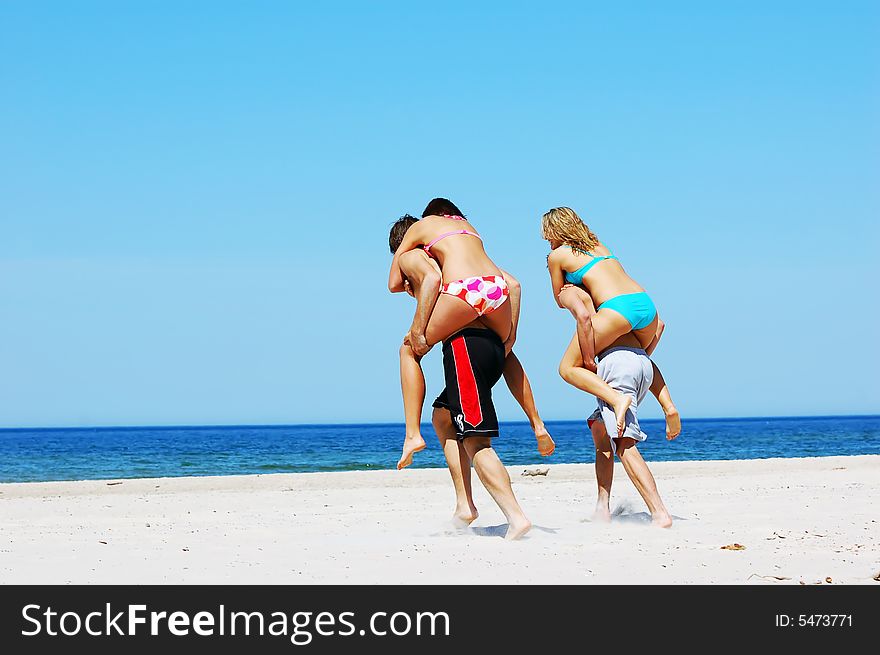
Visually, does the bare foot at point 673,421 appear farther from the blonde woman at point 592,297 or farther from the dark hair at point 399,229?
the dark hair at point 399,229

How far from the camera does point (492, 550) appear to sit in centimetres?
490

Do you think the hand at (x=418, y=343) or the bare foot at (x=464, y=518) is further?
the bare foot at (x=464, y=518)

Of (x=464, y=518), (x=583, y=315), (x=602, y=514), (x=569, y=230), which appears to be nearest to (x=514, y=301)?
(x=583, y=315)

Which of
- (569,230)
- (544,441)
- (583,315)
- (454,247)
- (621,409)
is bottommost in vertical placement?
(544,441)

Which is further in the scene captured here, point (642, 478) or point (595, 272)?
point (595, 272)

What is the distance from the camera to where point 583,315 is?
589cm

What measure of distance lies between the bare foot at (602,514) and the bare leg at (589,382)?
2.30 feet

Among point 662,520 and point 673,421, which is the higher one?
point 673,421

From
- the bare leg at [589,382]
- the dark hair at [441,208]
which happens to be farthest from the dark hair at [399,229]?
the bare leg at [589,382]

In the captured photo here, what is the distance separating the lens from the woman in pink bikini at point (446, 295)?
17.9 ft

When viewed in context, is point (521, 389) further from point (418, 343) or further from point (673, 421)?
point (673, 421)

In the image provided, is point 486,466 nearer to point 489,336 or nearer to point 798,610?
point 489,336

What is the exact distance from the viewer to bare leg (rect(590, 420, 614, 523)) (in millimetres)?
6254

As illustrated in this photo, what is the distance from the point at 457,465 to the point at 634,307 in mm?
1472
